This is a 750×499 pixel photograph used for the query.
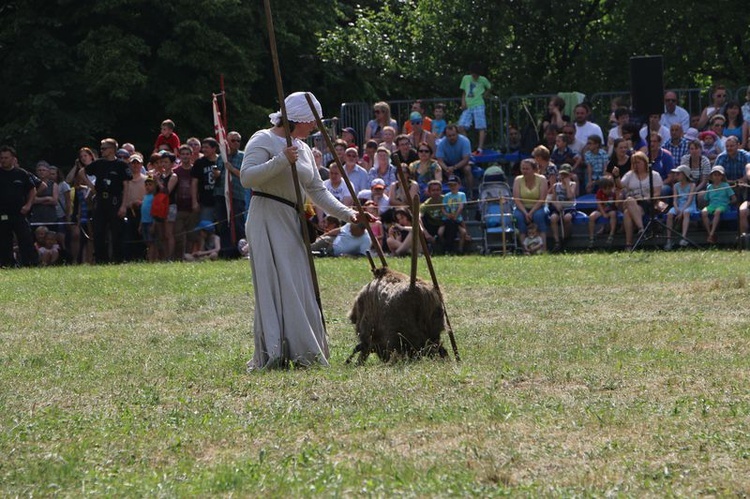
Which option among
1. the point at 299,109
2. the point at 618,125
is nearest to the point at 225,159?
the point at 618,125

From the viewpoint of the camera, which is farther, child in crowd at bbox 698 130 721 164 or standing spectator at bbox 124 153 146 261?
standing spectator at bbox 124 153 146 261

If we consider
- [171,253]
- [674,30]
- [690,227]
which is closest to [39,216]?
[171,253]

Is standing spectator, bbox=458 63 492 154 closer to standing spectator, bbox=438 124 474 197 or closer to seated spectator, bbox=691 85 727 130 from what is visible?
standing spectator, bbox=438 124 474 197

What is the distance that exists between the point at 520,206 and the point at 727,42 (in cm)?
960

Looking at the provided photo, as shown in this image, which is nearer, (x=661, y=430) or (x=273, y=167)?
(x=661, y=430)

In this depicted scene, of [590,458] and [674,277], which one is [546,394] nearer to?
[590,458]

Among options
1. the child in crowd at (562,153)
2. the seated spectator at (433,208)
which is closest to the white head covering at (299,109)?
→ the seated spectator at (433,208)

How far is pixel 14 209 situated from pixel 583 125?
9270mm

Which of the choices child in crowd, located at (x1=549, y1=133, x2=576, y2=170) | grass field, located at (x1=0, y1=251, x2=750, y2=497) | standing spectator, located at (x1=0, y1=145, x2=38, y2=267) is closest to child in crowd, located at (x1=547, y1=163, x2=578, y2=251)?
child in crowd, located at (x1=549, y1=133, x2=576, y2=170)

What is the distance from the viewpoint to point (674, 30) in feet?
89.8

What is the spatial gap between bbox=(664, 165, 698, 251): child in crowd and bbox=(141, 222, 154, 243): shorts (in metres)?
8.45

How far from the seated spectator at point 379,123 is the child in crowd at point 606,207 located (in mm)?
4294

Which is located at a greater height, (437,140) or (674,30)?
(674,30)

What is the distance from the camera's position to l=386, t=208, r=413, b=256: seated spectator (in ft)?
67.4
